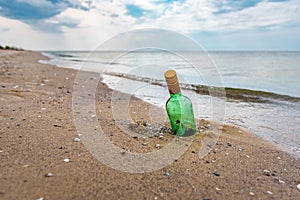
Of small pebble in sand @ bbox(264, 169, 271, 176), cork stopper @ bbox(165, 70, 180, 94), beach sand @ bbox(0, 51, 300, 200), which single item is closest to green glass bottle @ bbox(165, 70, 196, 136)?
cork stopper @ bbox(165, 70, 180, 94)

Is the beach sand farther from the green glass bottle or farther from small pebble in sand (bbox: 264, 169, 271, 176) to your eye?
the green glass bottle

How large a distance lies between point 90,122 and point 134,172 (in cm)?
163

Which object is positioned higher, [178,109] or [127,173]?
[178,109]

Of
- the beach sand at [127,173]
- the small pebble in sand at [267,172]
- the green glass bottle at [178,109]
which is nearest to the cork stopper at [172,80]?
the green glass bottle at [178,109]

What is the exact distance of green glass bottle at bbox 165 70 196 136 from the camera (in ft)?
8.42

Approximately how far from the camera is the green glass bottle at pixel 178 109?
8.42ft

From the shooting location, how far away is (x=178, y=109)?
9.00ft

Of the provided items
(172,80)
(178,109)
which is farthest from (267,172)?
(172,80)

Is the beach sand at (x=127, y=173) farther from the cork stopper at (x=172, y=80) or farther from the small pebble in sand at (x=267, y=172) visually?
the cork stopper at (x=172, y=80)

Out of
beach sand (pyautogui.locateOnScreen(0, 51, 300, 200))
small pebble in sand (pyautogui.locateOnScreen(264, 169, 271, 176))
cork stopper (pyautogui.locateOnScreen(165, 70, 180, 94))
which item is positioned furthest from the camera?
cork stopper (pyautogui.locateOnScreen(165, 70, 180, 94))

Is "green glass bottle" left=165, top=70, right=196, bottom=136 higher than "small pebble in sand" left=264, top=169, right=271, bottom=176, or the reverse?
"green glass bottle" left=165, top=70, right=196, bottom=136

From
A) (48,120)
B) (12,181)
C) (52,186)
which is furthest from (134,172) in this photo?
(48,120)

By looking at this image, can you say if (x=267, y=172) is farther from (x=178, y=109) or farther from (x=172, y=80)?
(x=172, y=80)

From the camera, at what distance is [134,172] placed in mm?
1980
